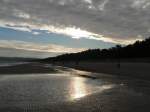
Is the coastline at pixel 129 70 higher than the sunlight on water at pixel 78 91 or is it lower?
higher

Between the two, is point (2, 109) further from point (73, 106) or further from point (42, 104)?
point (73, 106)

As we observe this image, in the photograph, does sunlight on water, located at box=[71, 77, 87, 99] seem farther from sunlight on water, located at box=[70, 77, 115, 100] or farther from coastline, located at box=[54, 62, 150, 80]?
coastline, located at box=[54, 62, 150, 80]

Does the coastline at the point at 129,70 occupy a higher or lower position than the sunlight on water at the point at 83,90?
higher

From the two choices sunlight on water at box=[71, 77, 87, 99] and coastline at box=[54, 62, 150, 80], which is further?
coastline at box=[54, 62, 150, 80]

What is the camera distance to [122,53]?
82.4 m

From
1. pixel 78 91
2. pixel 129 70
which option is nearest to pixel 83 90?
pixel 78 91

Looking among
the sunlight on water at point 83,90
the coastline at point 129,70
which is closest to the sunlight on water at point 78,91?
the sunlight on water at point 83,90

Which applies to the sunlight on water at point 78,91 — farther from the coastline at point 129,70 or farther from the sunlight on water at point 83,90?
the coastline at point 129,70

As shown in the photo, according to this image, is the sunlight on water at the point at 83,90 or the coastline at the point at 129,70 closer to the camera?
the sunlight on water at the point at 83,90

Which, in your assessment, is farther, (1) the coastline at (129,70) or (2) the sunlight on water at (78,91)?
(1) the coastline at (129,70)

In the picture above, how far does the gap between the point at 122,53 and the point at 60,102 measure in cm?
7142

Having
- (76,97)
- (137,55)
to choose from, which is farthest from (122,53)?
(76,97)

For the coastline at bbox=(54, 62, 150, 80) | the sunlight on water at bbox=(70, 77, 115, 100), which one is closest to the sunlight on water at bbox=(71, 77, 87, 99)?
the sunlight on water at bbox=(70, 77, 115, 100)

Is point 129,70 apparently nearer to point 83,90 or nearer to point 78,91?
point 83,90
